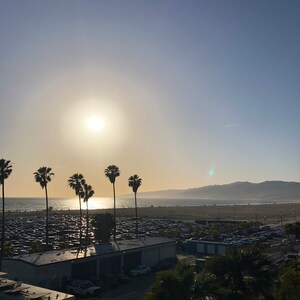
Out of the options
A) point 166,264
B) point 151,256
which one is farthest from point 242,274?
point 151,256

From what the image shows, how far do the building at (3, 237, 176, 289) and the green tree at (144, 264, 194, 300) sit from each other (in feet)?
65.7

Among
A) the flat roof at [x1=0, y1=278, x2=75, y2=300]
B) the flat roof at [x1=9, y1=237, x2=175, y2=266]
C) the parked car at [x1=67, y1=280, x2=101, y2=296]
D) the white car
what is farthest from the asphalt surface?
the flat roof at [x1=0, y1=278, x2=75, y2=300]

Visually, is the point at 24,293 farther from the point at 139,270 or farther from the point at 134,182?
the point at 134,182

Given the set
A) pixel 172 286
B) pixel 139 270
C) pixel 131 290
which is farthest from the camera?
pixel 139 270

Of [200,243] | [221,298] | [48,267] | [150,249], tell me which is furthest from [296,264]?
[200,243]

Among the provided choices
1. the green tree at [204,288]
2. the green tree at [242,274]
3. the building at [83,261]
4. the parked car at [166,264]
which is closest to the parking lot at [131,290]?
the building at [83,261]

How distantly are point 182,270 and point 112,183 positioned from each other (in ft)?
185

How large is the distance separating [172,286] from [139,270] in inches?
1079

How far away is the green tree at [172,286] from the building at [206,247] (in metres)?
39.0

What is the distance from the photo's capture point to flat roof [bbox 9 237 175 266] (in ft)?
120

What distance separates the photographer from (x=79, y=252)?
4191 cm

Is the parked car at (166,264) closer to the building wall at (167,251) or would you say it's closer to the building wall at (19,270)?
the building wall at (167,251)

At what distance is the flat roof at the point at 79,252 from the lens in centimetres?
3647

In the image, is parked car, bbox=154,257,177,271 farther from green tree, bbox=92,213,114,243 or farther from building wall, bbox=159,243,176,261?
green tree, bbox=92,213,114,243
